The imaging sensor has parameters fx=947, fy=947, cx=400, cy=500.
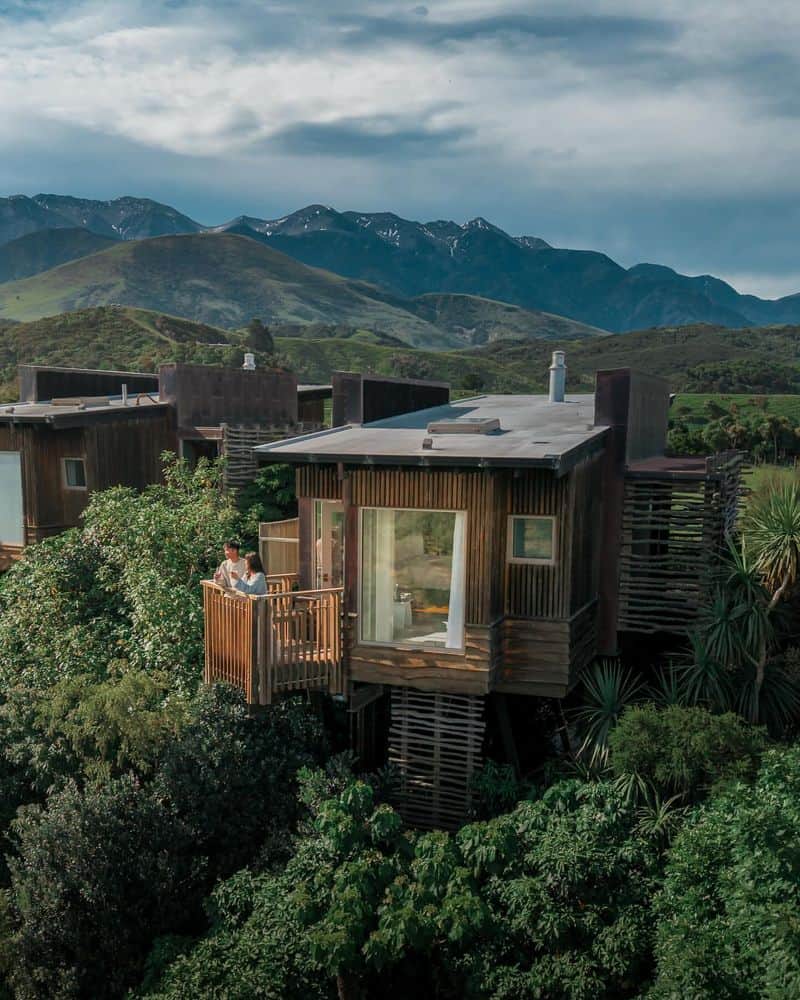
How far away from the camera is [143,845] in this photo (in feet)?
42.5

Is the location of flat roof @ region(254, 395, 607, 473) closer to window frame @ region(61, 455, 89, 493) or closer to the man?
the man

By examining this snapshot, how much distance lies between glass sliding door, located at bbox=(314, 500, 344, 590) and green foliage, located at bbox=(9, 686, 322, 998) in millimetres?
→ 2354

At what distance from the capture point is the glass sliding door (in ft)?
48.8

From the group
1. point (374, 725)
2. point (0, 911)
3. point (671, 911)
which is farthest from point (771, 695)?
point (0, 911)

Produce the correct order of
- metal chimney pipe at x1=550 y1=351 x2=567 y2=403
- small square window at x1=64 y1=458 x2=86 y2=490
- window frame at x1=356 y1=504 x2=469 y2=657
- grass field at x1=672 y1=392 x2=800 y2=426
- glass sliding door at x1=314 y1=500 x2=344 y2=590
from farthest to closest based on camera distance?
1. grass field at x1=672 y1=392 x2=800 y2=426
2. small square window at x1=64 y1=458 x2=86 y2=490
3. metal chimney pipe at x1=550 y1=351 x2=567 y2=403
4. glass sliding door at x1=314 y1=500 x2=344 y2=590
5. window frame at x1=356 y1=504 x2=469 y2=657

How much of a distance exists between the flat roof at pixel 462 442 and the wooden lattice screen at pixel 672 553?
1514 mm

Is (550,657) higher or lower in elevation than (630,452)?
lower

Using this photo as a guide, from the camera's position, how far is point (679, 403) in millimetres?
61312

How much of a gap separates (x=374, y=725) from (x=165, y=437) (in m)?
9.86

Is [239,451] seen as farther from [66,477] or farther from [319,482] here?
[319,482]

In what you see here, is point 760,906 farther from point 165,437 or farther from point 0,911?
point 165,437

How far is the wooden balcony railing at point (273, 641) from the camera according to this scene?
13250 millimetres

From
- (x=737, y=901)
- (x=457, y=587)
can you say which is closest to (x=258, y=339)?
(x=457, y=587)

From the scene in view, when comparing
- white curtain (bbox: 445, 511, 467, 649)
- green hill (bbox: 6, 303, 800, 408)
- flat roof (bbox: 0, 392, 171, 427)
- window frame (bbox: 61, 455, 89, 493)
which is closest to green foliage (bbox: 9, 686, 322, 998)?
white curtain (bbox: 445, 511, 467, 649)
